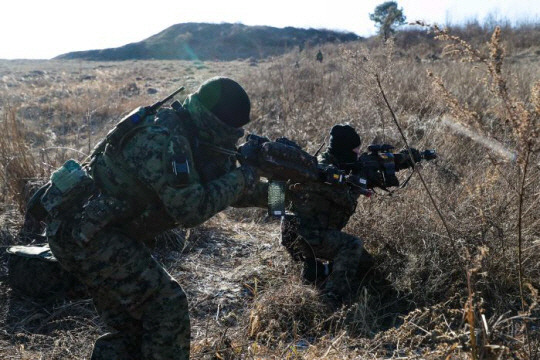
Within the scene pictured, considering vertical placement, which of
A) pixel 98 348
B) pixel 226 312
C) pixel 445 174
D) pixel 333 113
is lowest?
pixel 226 312

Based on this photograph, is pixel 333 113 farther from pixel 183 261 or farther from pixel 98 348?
pixel 98 348

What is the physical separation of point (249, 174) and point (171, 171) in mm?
518

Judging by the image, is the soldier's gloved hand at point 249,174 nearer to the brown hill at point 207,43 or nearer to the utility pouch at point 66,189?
the utility pouch at point 66,189

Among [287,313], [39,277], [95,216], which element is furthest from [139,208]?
[39,277]

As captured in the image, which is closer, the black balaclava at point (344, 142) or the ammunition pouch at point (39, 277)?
the ammunition pouch at point (39, 277)

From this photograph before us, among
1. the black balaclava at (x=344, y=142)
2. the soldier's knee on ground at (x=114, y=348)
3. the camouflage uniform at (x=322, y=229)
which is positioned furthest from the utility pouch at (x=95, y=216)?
the black balaclava at (x=344, y=142)

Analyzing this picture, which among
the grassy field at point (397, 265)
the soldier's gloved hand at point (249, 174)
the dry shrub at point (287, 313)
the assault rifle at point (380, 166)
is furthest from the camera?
the assault rifle at point (380, 166)

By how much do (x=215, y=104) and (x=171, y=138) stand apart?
34 cm

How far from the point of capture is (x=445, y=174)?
194 inches

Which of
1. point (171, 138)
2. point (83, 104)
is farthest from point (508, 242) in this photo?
point (83, 104)

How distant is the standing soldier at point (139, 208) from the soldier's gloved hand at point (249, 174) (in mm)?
65

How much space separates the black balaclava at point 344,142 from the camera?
3828 millimetres

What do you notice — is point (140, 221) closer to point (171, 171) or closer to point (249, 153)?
point (171, 171)

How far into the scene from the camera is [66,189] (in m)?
2.33
